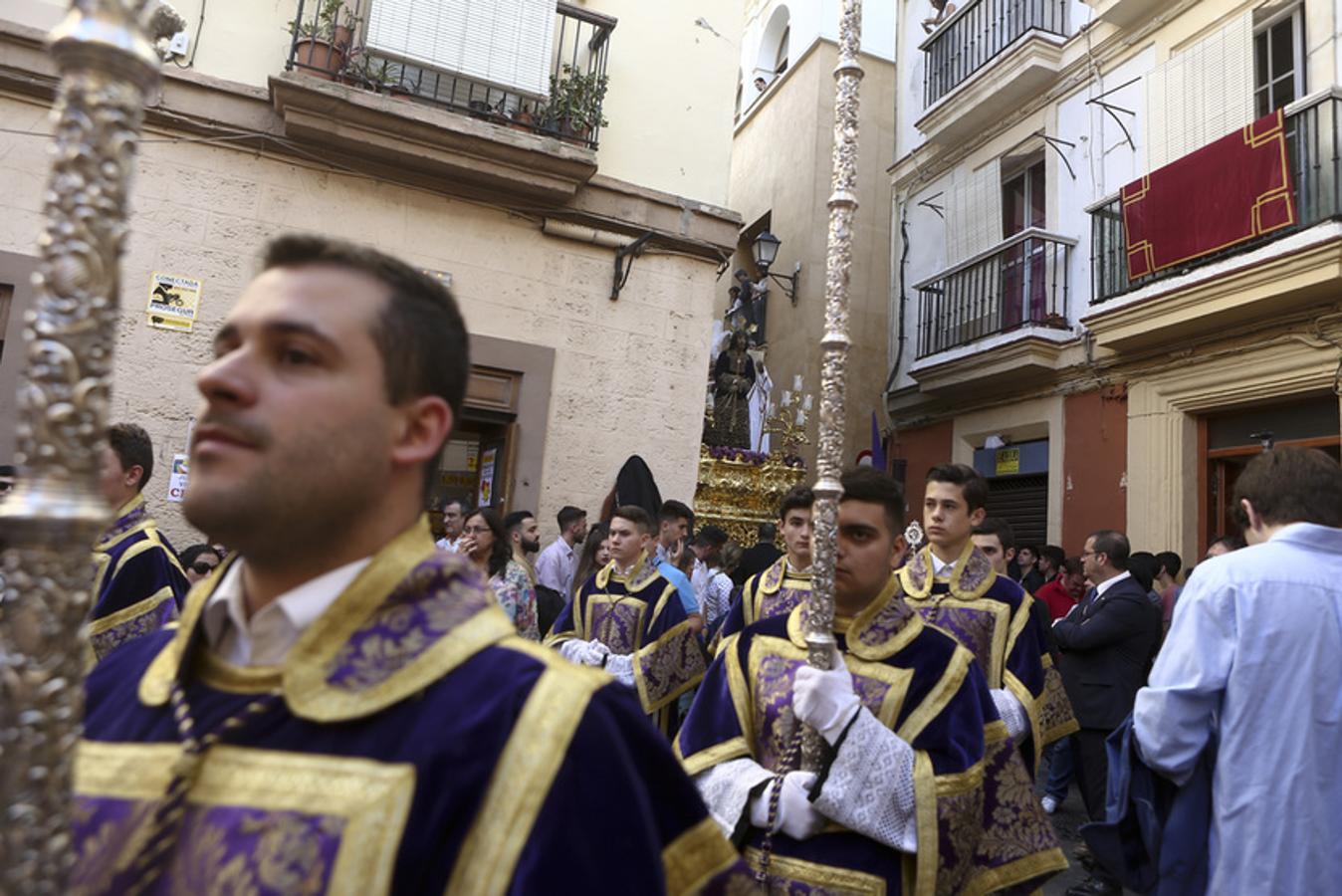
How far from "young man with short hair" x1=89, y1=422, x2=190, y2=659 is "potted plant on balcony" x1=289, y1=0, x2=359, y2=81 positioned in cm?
558

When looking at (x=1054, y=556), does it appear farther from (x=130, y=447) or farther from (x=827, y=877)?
(x=130, y=447)

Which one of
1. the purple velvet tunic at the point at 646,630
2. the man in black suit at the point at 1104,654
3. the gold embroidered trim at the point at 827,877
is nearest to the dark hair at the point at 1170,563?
the man in black suit at the point at 1104,654

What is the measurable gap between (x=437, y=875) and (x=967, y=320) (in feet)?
41.2

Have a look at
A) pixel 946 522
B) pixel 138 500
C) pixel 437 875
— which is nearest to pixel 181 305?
pixel 138 500

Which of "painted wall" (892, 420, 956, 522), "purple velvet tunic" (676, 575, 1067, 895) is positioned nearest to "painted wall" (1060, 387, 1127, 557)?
"painted wall" (892, 420, 956, 522)

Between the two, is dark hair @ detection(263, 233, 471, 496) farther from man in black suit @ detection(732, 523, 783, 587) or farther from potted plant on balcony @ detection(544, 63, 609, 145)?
potted plant on balcony @ detection(544, 63, 609, 145)

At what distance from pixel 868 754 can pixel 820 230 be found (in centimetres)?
1426

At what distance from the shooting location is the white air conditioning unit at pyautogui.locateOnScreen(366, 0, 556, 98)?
8.44 m

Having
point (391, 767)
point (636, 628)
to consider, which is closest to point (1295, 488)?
point (391, 767)

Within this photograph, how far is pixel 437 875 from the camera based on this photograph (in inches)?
42.6

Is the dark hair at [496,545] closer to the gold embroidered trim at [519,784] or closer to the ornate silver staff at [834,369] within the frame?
the ornate silver staff at [834,369]

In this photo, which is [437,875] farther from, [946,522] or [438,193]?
[438,193]

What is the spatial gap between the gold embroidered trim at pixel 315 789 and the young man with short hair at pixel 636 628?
378cm

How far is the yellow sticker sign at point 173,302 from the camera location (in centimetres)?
761
